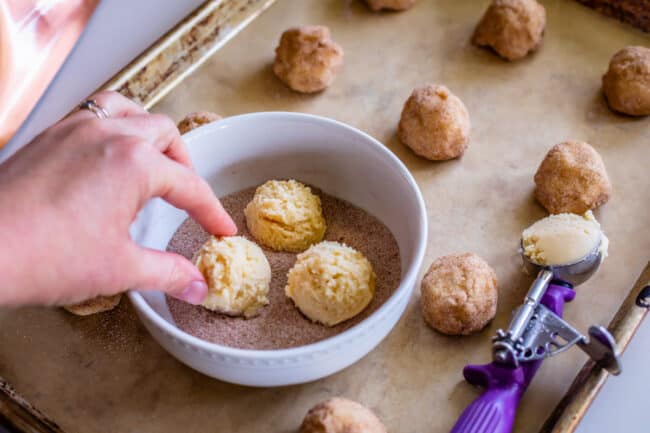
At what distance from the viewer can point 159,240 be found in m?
1.15

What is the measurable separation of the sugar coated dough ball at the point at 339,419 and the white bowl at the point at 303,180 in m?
0.05

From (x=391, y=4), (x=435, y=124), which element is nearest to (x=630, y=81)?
(x=435, y=124)

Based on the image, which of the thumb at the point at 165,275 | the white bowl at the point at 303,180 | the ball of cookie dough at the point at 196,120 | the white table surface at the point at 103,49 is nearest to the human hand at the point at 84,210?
the thumb at the point at 165,275

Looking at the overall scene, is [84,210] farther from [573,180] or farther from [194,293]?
[573,180]

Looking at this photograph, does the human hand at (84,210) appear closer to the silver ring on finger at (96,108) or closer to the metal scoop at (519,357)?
the silver ring on finger at (96,108)

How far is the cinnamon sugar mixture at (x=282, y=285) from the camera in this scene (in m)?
1.07

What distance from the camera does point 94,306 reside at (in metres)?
1.17

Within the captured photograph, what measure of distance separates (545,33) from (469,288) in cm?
72

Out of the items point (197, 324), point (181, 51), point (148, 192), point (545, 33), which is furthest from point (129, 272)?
point (545, 33)

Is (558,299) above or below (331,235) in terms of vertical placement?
below

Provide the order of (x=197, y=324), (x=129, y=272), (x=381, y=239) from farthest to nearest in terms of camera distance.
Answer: (x=381, y=239) < (x=197, y=324) < (x=129, y=272)

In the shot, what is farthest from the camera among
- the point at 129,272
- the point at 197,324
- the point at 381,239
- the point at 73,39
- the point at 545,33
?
the point at 545,33

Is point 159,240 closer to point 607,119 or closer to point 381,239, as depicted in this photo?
point 381,239

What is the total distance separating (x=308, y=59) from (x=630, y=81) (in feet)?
1.98
